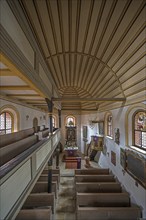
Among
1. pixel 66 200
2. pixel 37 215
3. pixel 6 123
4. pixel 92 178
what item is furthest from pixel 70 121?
pixel 37 215

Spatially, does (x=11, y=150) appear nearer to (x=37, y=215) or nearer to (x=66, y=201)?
(x=37, y=215)

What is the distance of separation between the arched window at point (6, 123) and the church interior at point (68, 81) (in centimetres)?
5

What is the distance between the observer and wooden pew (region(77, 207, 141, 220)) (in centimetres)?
587

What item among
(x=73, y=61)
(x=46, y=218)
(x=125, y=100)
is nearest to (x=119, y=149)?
(x=125, y=100)

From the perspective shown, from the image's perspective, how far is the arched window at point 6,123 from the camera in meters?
6.82

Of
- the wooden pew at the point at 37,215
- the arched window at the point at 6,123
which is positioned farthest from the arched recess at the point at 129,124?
the arched window at the point at 6,123

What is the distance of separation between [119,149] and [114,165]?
173 cm

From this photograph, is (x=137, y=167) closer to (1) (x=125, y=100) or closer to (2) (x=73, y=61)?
(1) (x=125, y=100)

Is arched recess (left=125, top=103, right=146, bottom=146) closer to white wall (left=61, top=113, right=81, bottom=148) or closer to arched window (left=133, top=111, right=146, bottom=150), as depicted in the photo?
arched window (left=133, top=111, right=146, bottom=150)

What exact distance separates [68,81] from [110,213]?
8734 millimetres

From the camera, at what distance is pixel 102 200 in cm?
695

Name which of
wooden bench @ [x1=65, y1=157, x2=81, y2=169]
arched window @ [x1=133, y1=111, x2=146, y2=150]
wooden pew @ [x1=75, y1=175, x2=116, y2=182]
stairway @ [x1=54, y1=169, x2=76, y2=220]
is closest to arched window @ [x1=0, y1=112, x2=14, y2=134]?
stairway @ [x1=54, y1=169, x2=76, y2=220]

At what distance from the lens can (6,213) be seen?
8.28 ft

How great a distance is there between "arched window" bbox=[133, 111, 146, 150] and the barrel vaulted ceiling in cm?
82
